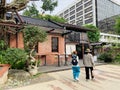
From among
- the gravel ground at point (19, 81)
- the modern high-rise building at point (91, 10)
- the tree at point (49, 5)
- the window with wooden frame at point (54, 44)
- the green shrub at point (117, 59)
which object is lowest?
the gravel ground at point (19, 81)

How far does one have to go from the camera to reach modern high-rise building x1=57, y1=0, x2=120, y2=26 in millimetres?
68750

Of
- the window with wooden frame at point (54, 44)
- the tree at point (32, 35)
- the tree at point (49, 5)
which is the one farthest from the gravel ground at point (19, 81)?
the tree at point (49, 5)

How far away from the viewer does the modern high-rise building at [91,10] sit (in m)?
68.8

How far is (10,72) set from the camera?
356 inches

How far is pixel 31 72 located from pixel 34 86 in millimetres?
1945

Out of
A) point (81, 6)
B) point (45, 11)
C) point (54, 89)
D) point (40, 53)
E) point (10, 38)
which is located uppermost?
point (81, 6)

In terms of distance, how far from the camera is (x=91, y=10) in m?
70.4

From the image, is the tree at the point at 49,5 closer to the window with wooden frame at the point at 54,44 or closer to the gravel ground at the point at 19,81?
the window with wooden frame at the point at 54,44

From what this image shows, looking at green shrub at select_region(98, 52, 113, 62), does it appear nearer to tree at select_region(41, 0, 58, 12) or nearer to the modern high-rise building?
tree at select_region(41, 0, 58, 12)

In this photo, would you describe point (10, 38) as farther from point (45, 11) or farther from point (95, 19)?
point (95, 19)

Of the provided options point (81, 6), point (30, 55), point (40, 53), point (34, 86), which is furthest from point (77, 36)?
point (81, 6)

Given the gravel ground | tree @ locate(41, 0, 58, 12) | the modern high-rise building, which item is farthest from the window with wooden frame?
the modern high-rise building

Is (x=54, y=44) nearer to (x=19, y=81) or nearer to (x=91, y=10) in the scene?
(x=19, y=81)

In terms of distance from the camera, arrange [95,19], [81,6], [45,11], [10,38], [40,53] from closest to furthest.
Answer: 1. [10,38]
2. [40,53]
3. [45,11]
4. [95,19]
5. [81,6]
